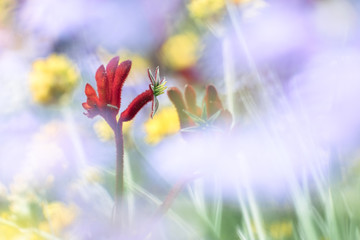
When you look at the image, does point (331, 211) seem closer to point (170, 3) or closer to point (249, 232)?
point (249, 232)

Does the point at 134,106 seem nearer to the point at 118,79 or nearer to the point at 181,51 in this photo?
the point at 118,79

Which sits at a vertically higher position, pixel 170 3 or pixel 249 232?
pixel 170 3

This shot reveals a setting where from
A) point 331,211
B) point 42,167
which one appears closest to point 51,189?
point 42,167

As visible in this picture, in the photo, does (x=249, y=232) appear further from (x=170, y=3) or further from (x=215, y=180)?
(x=170, y=3)

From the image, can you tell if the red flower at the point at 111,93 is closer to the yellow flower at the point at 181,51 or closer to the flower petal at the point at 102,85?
the flower petal at the point at 102,85

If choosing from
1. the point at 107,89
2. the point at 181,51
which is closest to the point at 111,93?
the point at 107,89

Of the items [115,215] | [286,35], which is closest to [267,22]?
[286,35]
